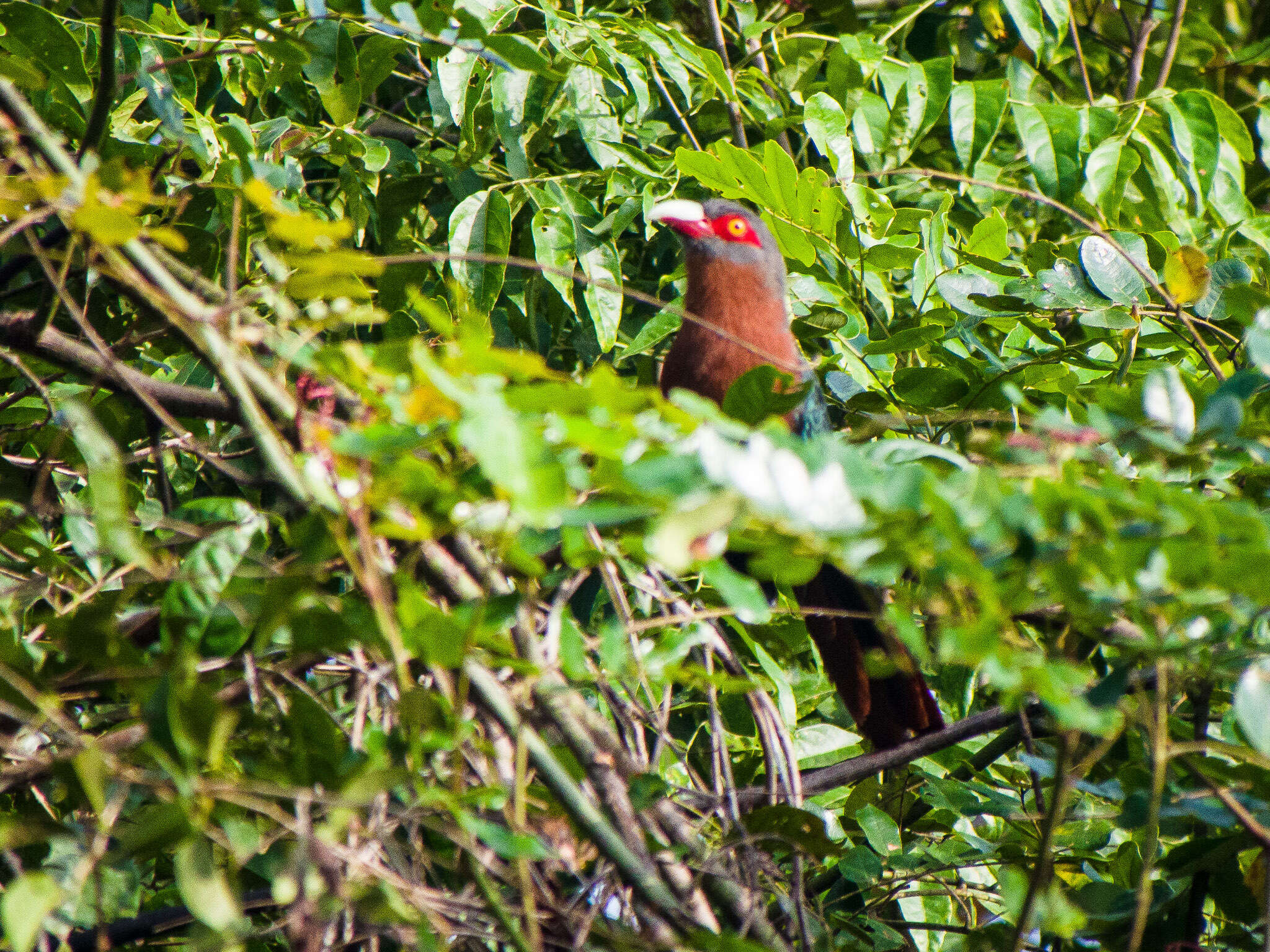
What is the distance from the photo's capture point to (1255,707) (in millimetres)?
Answer: 1113

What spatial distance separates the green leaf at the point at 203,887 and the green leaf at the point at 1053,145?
2611mm

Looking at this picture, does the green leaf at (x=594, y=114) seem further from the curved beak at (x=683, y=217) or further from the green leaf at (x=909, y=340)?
the green leaf at (x=909, y=340)

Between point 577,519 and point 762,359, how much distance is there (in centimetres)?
189

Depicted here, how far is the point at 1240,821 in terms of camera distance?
52.6 inches

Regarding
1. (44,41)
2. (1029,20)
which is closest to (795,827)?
(44,41)

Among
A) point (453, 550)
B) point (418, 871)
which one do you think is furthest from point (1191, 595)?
point (418, 871)

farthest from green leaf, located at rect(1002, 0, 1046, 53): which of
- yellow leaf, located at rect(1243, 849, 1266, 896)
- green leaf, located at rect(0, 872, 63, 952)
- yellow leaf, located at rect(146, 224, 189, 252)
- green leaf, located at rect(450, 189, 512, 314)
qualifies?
green leaf, located at rect(0, 872, 63, 952)

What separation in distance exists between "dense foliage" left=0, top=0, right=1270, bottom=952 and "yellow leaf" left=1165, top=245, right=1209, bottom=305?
0.03 feet

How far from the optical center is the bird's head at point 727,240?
3418 millimetres

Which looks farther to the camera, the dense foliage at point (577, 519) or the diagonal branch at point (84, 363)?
the diagonal branch at point (84, 363)

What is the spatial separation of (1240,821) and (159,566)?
1.34 metres

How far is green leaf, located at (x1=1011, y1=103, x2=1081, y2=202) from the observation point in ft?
9.66

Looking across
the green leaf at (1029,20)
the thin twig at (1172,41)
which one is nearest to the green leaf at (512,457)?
the green leaf at (1029,20)

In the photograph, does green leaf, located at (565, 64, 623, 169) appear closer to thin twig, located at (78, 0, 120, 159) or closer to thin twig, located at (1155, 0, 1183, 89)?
thin twig, located at (78, 0, 120, 159)
